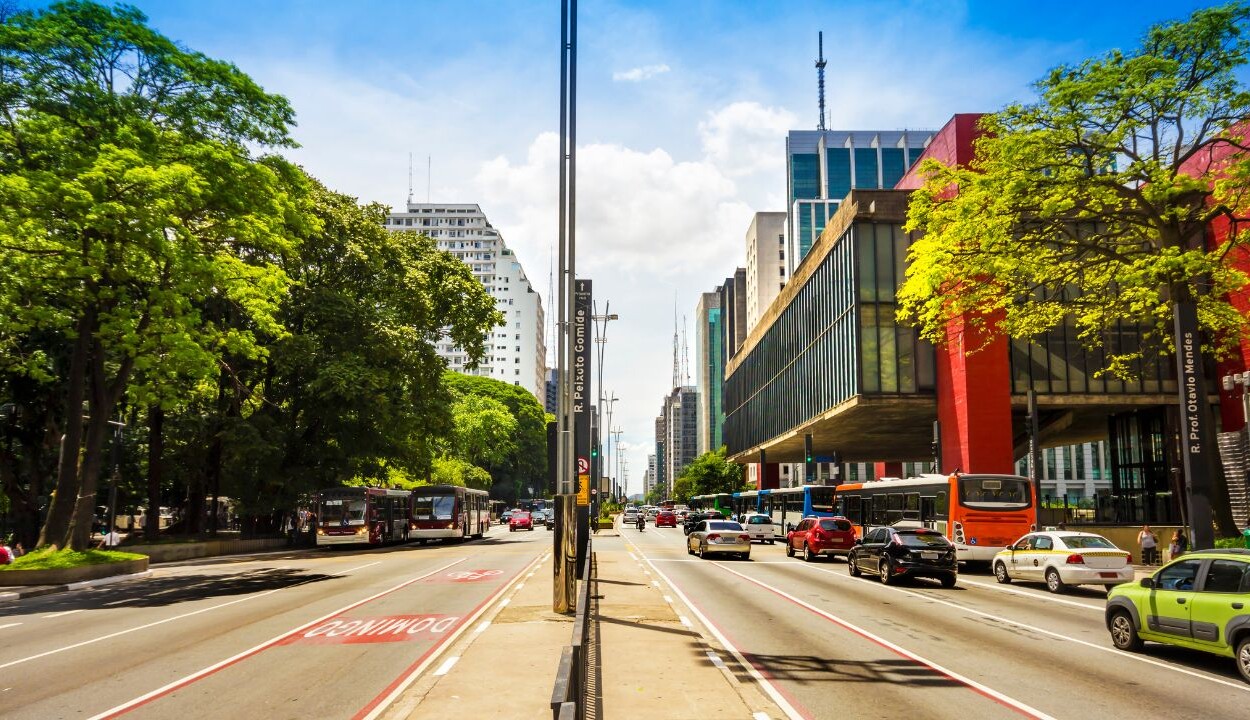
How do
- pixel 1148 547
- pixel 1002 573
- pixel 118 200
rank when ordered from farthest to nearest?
1. pixel 1148 547
2. pixel 1002 573
3. pixel 118 200

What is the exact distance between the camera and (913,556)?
75.3 ft

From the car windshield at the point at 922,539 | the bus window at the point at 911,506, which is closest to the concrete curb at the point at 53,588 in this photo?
the car windshield at the point at 922,539

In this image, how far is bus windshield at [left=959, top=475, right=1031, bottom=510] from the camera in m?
29.2

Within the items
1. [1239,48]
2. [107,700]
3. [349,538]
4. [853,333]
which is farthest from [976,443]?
[107,700]

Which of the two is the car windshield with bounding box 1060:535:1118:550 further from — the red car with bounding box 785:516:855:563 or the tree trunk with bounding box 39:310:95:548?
the tree trunk with bounding box 39:310:95:548

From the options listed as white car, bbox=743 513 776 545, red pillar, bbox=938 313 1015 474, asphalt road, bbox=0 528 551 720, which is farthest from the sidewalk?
white car, bbox=743 513 776 545

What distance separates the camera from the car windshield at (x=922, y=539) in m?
23.2

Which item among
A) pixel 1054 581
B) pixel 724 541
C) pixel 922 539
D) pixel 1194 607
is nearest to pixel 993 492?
pixel 922 539

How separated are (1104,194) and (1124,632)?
16.2 meters

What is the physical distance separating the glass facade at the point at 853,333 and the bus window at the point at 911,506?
10800 millimetres

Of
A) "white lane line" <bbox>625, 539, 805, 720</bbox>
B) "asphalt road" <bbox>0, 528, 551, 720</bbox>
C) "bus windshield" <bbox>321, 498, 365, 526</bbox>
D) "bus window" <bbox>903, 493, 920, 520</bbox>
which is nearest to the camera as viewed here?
"white lane line" <bbox>625, 539, 805, 720</bbox>

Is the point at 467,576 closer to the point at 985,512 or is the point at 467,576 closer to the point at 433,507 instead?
the point at 985,512

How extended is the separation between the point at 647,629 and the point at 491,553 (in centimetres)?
2329

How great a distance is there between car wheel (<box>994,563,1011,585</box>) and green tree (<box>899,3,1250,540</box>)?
7.40m
